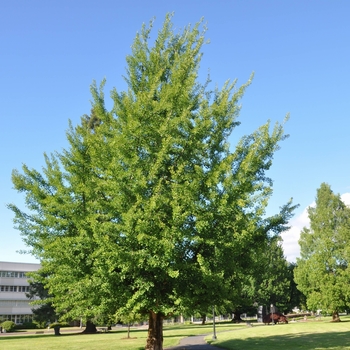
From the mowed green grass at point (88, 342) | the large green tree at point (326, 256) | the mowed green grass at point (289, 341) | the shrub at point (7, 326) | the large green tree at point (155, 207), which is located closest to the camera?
the large green tree at point (155, 207)

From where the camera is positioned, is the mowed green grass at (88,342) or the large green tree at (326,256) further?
the large green tree at (326,256)

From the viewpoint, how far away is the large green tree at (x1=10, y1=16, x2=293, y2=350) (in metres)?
12.1

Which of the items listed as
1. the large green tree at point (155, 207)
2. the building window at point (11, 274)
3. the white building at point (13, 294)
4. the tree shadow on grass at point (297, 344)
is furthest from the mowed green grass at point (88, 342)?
the building window at point (11, 274)

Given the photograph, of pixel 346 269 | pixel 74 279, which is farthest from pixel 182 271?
pixel 346 269

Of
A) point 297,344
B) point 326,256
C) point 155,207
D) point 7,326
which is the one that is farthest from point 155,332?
point 7,326

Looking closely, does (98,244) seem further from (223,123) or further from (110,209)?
(223,123)

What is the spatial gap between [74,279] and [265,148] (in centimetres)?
852

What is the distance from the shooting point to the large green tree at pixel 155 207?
12.1 metres

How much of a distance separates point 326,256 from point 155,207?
47.3m

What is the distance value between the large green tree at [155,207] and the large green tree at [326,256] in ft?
133

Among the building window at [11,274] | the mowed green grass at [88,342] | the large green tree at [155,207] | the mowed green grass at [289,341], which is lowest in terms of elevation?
the mowed green grass at [88,342]

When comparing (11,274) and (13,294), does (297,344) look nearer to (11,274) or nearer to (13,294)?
(13,294)

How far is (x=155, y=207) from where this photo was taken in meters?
11.9

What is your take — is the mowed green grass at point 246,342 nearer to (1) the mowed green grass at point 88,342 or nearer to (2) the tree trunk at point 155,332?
(1) the mowed green grass at point 88,342
